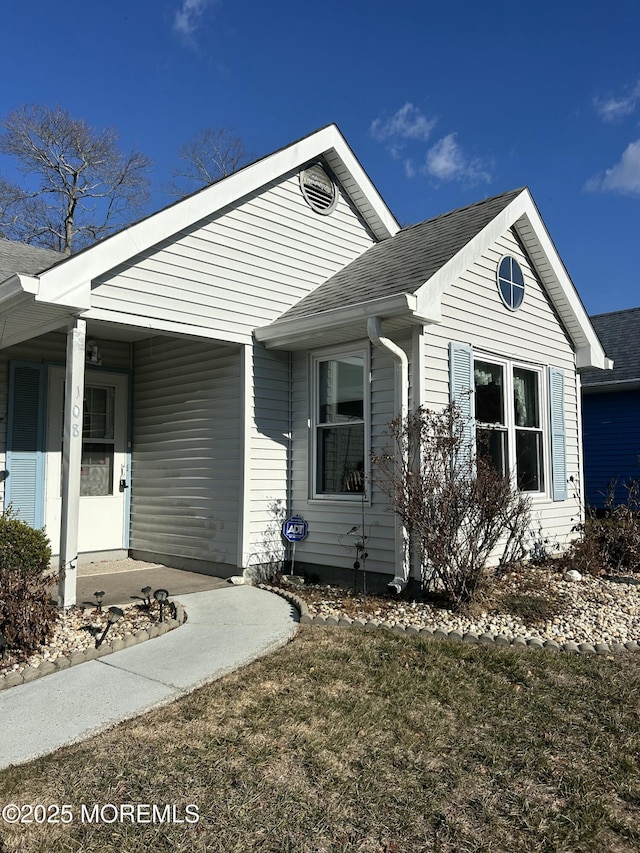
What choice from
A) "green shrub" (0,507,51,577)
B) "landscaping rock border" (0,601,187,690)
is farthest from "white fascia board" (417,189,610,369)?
"green shrub" (0,507,51,577)

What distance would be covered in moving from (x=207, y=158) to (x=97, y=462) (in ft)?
63.4

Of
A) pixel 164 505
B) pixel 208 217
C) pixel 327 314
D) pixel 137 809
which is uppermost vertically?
pixel 208 217

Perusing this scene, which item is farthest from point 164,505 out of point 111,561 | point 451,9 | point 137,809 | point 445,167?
point 445,167

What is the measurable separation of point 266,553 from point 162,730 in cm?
399

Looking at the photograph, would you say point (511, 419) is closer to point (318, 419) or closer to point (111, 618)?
point (318, 419)

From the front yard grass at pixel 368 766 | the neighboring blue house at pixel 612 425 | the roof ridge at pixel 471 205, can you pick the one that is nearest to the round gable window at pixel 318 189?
the roof ridge at pixel 471 205

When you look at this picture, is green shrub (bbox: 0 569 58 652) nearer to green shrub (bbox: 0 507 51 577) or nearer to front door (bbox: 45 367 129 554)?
green shrub (bbox: 0 507 51 577)

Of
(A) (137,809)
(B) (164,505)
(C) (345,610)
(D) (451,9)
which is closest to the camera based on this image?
(A) (137,809)

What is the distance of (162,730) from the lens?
3457 mm

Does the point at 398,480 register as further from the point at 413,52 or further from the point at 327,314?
the point at 413,52

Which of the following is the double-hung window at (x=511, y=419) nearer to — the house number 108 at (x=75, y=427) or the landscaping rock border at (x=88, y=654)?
the landscaping rock border at (x=88, y=654)

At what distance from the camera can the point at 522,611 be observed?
19.8ft

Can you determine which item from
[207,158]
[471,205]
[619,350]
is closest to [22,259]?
[471,205]

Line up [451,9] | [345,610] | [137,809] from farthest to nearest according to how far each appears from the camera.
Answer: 1. [451,9]
2. [345,610]
3. [137,809]
